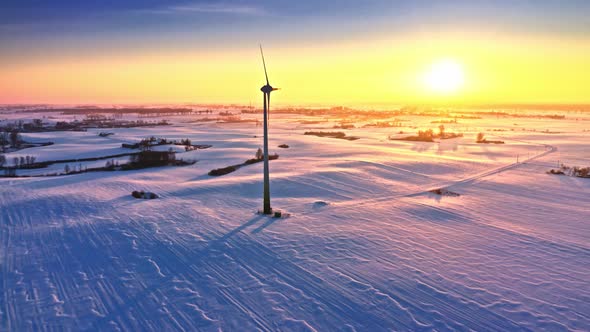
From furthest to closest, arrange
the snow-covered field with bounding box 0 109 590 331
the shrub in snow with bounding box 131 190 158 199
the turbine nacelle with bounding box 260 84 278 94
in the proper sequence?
1. the shrub in snow with bounding box 131 190 158 199
2. the turbine nacelle with bounding box 260 84 278 94
3. the snow-covered field with bounding box 0 109 590 331

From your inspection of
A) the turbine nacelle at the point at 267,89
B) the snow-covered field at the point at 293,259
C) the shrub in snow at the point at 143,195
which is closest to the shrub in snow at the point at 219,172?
the snow-covered field at the point at 293,259

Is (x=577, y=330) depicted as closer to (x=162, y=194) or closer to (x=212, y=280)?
(x=212, y=280)

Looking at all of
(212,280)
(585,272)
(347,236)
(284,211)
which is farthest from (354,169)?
(212,280)

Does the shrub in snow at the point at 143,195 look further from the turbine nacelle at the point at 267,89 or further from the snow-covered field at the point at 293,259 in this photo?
the turbine nacelle at the point at 267,89

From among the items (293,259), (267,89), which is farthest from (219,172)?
(293,259)

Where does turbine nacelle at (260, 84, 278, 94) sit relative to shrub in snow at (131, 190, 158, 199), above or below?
above

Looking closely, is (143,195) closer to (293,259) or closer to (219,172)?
(219,172)

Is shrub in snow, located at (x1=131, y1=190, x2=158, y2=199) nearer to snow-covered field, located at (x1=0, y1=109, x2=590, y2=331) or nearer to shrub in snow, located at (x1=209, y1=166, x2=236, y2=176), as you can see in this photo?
snow-covered field, located at (x1=0, y1=109, x2=590, y2=331)

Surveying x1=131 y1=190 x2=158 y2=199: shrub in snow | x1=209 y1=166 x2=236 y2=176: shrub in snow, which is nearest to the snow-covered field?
x1=131 y1=190 x2=158 y2=199: shrub in snow
